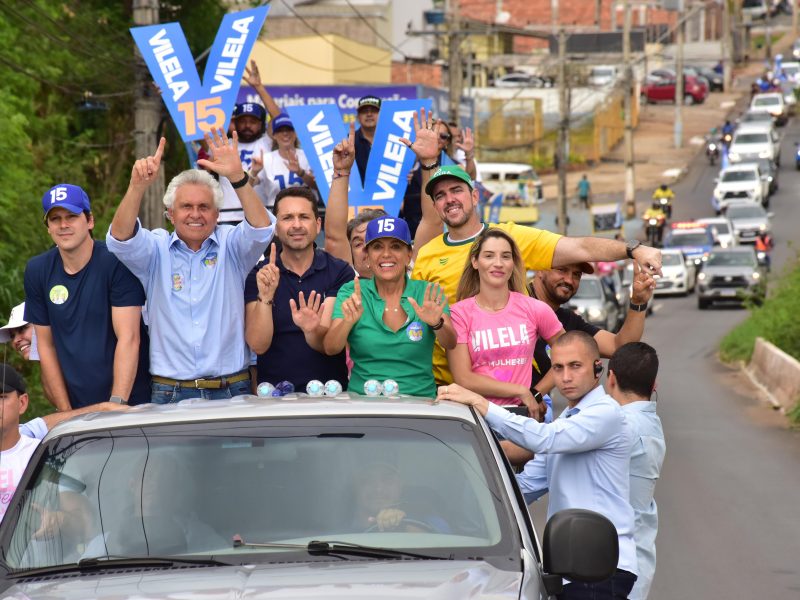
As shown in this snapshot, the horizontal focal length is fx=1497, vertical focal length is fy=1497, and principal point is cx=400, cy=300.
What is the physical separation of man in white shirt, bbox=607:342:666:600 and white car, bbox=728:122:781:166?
63627mm

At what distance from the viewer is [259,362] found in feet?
24.2

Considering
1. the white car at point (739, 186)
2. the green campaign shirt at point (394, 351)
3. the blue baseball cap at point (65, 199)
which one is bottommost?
the white car at point (739, 186)

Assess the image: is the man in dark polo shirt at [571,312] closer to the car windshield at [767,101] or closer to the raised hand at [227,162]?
the raised hand at [227,162]

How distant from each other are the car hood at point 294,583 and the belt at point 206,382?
2.45m

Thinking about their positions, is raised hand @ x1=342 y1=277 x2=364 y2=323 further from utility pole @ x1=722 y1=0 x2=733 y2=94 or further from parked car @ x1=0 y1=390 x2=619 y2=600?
utility pole @ x1=722 y1=0 x2=733 y2=94

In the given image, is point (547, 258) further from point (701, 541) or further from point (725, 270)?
point (725, 270)

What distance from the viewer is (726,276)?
43.8m

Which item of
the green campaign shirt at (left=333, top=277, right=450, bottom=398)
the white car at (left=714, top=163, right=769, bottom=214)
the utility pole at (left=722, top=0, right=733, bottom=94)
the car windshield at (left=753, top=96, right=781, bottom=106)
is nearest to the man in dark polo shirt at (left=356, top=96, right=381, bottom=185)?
the green campaign shirt at (left=333, top=277, right=450, bottom=398)

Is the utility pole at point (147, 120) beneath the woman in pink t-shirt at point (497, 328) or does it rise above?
above

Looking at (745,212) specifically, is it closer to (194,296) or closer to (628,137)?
(628,137)

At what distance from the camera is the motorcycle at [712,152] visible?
75.8m

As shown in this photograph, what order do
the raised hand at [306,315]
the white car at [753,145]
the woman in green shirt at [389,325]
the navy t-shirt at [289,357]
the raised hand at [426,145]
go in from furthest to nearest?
the white car at [753,145]
the raised hand at [426,145]
the navy t-shirt at [289,357]
the raised hand at [306,315]
the woman in green shirt at [389,325]

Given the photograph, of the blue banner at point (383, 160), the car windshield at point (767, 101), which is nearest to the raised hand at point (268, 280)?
the blue banner at point (383, 160)

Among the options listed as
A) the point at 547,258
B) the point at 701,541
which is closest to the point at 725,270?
the point at 701,541
